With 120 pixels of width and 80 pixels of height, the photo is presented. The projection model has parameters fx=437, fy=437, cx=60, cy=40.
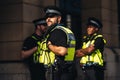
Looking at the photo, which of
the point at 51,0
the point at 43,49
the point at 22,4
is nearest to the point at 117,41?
the point at 51,0

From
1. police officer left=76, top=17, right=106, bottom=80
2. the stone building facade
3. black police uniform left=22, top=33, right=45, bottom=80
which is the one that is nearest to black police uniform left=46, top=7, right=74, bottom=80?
black police uniform left=22, top=33, right=45, bottom=80

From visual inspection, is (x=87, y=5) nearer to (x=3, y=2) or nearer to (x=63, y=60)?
(x=3, y=2)

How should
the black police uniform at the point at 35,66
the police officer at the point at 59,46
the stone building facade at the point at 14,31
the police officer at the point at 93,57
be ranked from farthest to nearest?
the stone building facade at the point at 14,31
the police officer at the point at 93,57
the black police uniform at the point at 35,66
the police officer at the point at 59,46

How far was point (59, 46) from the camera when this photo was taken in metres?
7.12

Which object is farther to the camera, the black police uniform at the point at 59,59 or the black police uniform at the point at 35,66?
the black police uniform at the point at 35,66

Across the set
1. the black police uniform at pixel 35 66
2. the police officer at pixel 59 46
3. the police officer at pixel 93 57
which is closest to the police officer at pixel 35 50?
the black police uniform at pixel 35 66

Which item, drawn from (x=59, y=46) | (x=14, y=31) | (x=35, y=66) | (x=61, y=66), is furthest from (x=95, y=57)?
(x=59, y=46)

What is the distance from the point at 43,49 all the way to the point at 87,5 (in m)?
7.27

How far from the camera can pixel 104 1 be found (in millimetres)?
15203

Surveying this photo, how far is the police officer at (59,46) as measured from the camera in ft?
23.4

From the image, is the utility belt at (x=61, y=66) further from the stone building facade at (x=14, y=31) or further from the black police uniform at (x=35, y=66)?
the stone building facade at (x=14, y=31)

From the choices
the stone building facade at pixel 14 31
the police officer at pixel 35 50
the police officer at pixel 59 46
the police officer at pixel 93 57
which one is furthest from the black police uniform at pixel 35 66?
the police officer at pixel 59 46

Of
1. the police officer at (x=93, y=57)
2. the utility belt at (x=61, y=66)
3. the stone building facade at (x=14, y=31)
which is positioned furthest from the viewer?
the stone building facade at (x=14, y=31)

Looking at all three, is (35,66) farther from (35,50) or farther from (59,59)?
(59,59)
